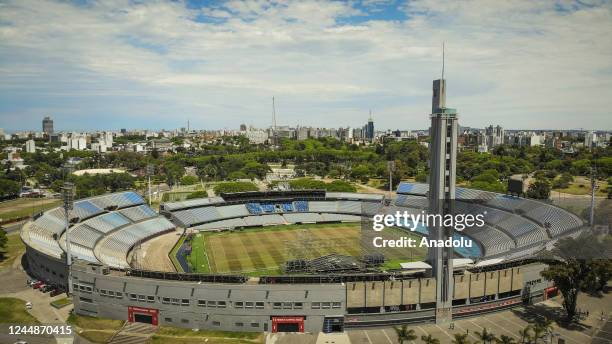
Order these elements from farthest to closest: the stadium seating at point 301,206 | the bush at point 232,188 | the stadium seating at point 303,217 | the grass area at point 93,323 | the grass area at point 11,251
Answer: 1. the bush at point 232,188
2. the stadium seating at point 301,206
3. the stadium seating at point 303,217
4. the grass area at point 11,251
5. the grass area at point 93,323

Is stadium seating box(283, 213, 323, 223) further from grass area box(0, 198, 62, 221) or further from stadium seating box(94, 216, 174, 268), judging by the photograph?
grass area box(0, 198, 62, 221)

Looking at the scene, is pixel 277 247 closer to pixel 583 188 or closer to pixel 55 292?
pixel 55 292

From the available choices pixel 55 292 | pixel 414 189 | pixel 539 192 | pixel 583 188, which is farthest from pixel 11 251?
pixel 583 188

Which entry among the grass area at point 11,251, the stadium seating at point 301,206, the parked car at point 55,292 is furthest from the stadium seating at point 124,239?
the stadium seating at point 301,206

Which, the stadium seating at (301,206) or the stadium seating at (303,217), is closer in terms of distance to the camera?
the stadium seating at (303,217)

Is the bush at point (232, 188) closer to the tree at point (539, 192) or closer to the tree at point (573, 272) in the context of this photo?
the tree at point (539, 192)

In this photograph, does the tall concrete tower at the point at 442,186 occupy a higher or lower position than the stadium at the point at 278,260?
higher
